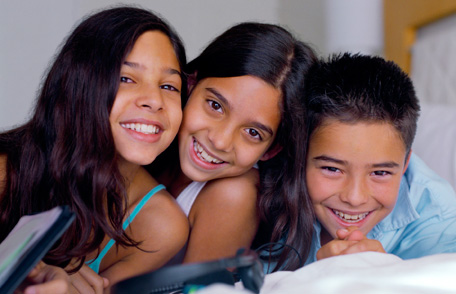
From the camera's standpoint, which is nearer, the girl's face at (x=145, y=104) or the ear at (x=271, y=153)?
the girl's face at (x=145, y=104)

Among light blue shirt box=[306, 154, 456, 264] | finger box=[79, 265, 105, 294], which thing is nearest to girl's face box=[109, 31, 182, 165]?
finger box=[79, 265, 105, 294]

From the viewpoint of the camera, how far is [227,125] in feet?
3.63

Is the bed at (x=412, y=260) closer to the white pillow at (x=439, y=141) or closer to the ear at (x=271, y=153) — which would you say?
the white pillow at (x=439, y=141)

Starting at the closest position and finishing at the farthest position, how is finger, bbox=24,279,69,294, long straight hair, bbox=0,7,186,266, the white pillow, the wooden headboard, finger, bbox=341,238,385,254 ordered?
1. finger, bbox=24,279,69,294
2. finger, bbox=341,238,385,254
3. long straight hair, bbox=0,7,186,266
4. the white pillow
5. the wooden headboard

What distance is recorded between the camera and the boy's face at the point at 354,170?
110 cm

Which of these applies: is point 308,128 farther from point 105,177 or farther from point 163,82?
point 105,177

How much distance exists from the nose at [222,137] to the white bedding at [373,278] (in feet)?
1.53

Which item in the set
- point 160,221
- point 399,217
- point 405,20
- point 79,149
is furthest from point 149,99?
point 405,20

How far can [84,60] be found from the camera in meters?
1.04

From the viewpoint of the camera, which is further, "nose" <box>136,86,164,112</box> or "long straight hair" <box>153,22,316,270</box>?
"long straight hair" <box>153,22,316,270</box>

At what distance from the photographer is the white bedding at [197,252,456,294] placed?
54 centimetres

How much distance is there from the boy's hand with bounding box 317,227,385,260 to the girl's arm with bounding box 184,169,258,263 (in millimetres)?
287

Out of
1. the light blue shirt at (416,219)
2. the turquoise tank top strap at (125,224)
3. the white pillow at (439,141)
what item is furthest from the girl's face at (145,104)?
the white pillow at (439,141)

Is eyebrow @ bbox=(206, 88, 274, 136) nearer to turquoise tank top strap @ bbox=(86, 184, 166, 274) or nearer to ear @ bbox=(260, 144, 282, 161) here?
ear @ bbox=(260, 144, 282, 161)
